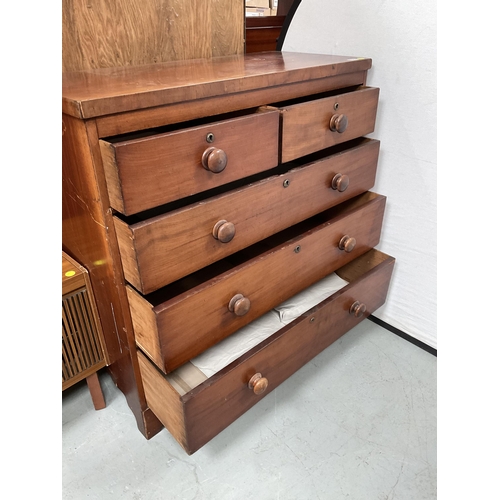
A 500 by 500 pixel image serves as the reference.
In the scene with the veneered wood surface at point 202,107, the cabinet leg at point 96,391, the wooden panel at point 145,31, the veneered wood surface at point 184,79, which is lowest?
the cabinet leg at point 96,391

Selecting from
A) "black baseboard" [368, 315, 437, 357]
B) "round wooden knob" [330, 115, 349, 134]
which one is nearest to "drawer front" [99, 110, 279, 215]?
"round wooden knob" [330, 115, 349, 134]

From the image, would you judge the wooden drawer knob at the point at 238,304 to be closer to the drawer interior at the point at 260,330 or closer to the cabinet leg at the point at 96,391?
the drawer interior at the point at 260,330

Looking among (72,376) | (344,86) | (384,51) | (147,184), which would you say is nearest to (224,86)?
(147,184)

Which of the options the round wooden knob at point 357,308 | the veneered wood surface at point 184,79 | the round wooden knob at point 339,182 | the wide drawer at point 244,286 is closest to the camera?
the veneered wood surface at point 184,79

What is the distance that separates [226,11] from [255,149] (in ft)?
1.95

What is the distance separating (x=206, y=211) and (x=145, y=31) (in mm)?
565

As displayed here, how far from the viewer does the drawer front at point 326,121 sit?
87 cm

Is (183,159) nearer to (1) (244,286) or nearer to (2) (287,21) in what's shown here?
(1) (244,286)

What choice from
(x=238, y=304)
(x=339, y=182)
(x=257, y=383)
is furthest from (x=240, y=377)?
(x=339, y=182)

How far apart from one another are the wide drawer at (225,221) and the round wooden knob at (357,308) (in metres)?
0.29

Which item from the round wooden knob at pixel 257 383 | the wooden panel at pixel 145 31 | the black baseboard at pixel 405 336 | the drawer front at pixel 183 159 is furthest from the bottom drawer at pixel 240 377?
the wooden panel at pixel 145 31

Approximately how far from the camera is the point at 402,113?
3.61 ft

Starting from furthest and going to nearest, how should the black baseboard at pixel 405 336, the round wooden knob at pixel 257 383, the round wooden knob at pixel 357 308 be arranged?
the black baseboard at pixel 405 336
the round wooden knob at pixel 357 308
the round wooden knob at pixel 257 383

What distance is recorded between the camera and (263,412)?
3.51 ft
